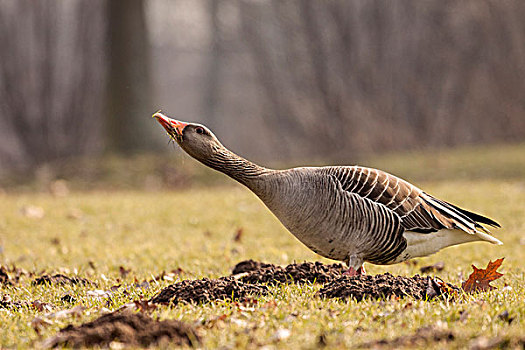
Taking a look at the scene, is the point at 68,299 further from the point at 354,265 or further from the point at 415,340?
the point at 415,340

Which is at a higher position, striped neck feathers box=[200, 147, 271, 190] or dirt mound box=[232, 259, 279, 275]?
striped neck feathers box=[200, 147, 271, 190]

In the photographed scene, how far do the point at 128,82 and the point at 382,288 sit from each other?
13.4m

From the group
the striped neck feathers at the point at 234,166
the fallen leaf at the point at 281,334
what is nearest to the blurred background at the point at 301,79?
the striped neck feathers at the point at 234,166

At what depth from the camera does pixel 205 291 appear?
433 cm

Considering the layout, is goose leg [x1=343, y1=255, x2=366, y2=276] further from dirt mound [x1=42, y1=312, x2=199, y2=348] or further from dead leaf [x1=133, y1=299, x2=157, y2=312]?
dirt mound [x1=42, y1=312, x2=199, y2=348]

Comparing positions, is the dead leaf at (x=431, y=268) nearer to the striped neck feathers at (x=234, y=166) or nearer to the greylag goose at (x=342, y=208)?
the greylag goose at (x=342, y=208)

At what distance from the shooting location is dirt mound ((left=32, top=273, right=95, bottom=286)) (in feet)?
17.8

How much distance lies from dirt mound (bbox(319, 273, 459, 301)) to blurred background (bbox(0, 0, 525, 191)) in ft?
37.7

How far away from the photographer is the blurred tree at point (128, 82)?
1658 cm

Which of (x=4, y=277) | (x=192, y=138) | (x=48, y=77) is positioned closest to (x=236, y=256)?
(x=4, y=277)

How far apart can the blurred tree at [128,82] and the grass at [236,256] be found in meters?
2.99

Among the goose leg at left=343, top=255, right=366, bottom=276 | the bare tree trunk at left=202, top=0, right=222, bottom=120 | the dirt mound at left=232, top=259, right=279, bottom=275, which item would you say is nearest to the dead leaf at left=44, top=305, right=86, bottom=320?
the dirt mound at left=232, top=259, right=279, bottom=275

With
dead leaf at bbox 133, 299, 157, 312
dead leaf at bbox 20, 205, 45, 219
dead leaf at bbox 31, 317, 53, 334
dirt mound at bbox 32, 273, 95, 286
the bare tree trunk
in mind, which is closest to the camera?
dead leaf at bbox 31, 317, 53, 334

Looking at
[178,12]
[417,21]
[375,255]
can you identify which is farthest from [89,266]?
[178,12]
